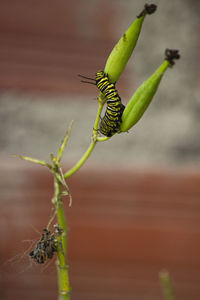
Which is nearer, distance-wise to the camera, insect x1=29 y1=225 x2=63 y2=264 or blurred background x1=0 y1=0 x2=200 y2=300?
insect x1=29 y1=225 x2=63 y2=264

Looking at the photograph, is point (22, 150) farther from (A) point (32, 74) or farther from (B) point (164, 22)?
(B) point (164, 22)

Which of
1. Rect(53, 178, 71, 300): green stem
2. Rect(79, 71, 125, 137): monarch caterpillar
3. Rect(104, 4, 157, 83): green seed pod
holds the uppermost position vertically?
Result: Rect(104, 4, 157, 83): green seed pod

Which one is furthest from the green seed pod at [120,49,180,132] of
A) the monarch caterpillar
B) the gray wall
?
the gray wall

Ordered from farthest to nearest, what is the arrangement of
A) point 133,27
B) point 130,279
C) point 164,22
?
point 130,279, point 164,22, point 133,27

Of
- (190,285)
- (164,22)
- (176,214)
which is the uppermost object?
(164,22)

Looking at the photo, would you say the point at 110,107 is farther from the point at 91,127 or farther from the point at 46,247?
the point at 91,127

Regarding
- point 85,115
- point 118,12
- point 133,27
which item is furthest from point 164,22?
point 133,27

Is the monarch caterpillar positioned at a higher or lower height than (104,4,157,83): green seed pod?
lower

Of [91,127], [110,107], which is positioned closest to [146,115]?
[91,127]

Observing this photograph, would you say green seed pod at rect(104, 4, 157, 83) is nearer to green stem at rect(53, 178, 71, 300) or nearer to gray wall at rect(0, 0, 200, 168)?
green stem at rect(53, 178, 71, 300)
